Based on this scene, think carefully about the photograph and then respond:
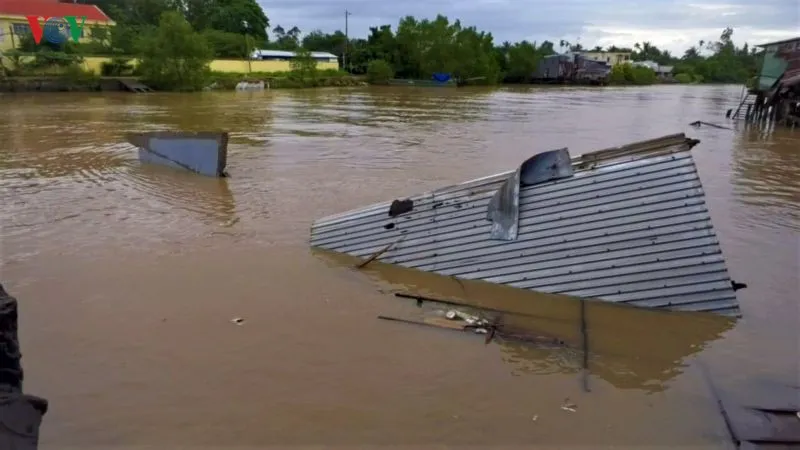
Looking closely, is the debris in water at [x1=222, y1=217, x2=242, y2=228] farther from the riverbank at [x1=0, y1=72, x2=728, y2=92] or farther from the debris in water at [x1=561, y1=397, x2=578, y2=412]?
the riverbank at [x1=0, y1=72, x2=728, y2=92]

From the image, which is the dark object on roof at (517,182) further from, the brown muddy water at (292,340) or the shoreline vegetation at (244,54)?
the shoreline vegetation at (244,54)

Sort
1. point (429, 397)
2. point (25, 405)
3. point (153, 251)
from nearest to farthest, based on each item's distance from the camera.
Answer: point (25, 405) → point (429, 397) → point (153, 251)

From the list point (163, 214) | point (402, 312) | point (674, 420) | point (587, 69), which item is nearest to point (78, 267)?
point (163, 214)

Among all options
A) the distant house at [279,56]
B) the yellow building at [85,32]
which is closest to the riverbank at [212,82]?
the yellow building at [85,32]

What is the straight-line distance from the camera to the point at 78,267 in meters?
8.13

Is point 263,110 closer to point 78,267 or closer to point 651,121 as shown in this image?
point 651,121

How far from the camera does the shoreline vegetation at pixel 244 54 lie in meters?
45.3

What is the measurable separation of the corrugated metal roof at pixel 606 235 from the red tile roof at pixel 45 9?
54493mm

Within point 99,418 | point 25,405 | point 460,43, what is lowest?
point 99,418

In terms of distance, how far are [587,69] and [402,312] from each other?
8236 centimetres

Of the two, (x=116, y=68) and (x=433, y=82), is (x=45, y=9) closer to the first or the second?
(x=116, y=68)

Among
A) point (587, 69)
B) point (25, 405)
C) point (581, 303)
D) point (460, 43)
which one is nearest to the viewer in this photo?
point (25, 405)

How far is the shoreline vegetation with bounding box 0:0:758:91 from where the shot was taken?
45281 mm

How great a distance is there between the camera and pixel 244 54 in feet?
195
